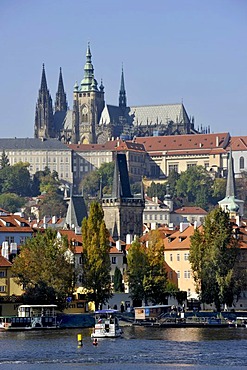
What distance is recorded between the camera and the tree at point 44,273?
106188 mm

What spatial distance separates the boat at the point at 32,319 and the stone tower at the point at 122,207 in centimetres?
6968

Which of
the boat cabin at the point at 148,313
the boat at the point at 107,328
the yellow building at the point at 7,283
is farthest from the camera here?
the yellow building at the point at 7,283

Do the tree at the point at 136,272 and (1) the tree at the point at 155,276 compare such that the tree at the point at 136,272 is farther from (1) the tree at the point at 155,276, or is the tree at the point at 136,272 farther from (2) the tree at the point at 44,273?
(2) the tree at the point at 44,273

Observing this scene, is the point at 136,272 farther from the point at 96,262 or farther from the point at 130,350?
the point at 130,350

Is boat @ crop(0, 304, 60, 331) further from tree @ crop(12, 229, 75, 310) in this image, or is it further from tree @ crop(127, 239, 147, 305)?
tree @ crop(127, 239, 147, 305)

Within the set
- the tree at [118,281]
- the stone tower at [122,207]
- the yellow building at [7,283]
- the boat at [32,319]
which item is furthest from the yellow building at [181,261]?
the stone tower at [122,207]

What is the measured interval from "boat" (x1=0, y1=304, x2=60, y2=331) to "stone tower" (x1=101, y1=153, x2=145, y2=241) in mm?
69681

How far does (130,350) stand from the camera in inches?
3484

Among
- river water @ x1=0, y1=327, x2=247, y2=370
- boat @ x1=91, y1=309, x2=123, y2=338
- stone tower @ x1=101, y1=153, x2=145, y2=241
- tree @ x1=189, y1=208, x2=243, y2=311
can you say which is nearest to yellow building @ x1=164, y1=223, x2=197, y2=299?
tree @ x1=189, y1=208, x2=243, y2=311

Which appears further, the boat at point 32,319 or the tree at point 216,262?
the tree at point 216,262

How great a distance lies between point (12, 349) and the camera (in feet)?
291

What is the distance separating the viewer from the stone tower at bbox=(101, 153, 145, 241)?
17550 cm

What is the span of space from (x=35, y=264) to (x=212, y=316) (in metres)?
12.9

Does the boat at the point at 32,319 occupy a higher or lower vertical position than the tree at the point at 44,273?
lower
